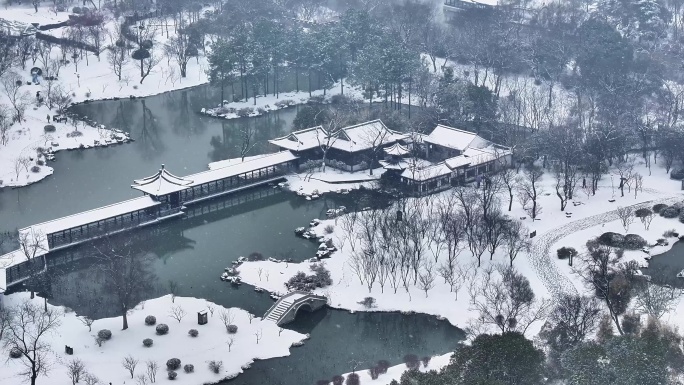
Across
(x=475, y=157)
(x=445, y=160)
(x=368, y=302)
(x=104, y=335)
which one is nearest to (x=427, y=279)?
(x=368, y=302)

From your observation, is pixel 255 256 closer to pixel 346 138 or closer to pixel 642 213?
pixel 346 138

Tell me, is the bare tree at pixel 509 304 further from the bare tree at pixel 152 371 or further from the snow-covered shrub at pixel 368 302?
the bare tree at pixel 152 371

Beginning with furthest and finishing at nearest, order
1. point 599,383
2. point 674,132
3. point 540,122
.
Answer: point 540,122 < point 674,132 < point 599,383

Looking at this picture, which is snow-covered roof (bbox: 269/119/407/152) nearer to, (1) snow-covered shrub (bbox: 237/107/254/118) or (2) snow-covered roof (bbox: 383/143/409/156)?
(2) snow-covered roof (bbox: 383/143/409/156)

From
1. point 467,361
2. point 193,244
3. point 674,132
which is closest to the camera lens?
point 467,361

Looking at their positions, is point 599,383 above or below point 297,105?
above

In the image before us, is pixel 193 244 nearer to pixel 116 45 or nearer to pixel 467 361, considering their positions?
pixel 467 361

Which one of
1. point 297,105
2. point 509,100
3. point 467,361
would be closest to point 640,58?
point 509,100

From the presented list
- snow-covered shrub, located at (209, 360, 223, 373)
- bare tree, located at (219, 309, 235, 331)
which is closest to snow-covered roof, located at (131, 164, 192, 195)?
bare tree, located at (219, 309, 235, 331)
